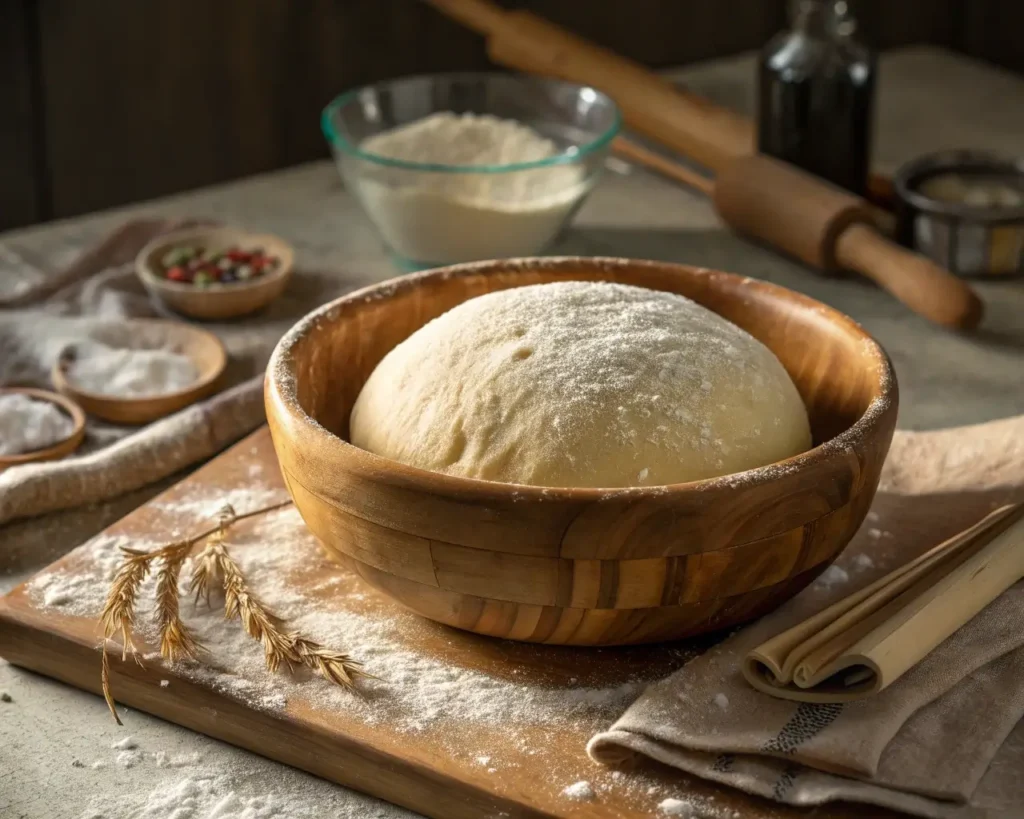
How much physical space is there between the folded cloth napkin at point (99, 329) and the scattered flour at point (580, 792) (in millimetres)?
646

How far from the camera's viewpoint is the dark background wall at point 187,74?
7.66 ft

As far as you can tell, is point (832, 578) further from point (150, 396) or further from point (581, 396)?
point (150, 396)

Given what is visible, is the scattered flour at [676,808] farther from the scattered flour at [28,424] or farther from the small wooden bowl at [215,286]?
Result: the small wooden bowl at [215,286]

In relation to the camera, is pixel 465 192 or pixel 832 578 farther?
pixel 465 192

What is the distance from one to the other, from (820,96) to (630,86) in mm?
356

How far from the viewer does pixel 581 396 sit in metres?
0.92

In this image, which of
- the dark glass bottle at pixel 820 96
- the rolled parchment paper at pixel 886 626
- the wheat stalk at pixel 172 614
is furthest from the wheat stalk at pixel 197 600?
the dark glass bottle at pixel 820 96

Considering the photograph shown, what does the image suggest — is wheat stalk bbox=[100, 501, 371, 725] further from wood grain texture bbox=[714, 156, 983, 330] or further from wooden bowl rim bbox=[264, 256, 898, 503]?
wood grain texture bbox=[714, 156, 983, 330]

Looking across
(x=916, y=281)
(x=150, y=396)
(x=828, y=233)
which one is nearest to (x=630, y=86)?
(x=828, y=233)

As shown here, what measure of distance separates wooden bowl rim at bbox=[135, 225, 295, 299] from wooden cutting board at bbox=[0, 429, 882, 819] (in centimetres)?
61

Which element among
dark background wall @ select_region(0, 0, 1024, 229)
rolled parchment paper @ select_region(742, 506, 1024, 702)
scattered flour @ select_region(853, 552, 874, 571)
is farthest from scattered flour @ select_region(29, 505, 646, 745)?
dark background wall @ select_region(0, 0, 1024, 229)

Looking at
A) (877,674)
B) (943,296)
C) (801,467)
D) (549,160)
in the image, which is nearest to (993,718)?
(877,674)

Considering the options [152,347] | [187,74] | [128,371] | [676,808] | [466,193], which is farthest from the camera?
[187,74]

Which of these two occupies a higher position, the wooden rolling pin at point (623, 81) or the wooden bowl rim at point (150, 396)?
the wooden rolling pin at point (623, 81)
